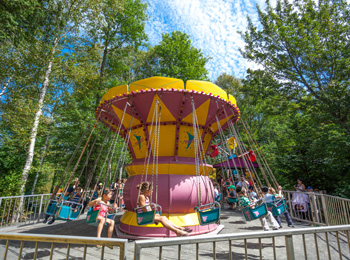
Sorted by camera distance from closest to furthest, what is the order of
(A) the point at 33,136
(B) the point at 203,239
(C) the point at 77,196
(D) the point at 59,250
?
(B) the point at 203,239 < (D) the point at 59,250 < (C) the point at 77,196 < (A) the point at 33,136

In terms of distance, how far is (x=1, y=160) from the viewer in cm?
1327

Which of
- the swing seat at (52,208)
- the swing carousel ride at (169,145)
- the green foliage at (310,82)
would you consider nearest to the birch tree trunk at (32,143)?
the swing carousel ride at (169,145)

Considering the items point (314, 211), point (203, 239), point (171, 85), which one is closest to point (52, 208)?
point (171, 85)

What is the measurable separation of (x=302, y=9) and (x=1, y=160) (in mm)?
20559

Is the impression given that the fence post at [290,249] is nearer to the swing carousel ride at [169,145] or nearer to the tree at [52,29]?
the swing carousel ride at [169,145]

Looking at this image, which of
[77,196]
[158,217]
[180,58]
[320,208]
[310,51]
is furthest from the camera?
[180,58]

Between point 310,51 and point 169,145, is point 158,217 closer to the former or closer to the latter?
point 169,145

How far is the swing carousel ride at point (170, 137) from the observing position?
215 inches

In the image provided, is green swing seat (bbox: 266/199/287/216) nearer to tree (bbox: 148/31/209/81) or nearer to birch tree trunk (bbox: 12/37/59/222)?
birch tree trunk (bbox: 12/37/59/222)

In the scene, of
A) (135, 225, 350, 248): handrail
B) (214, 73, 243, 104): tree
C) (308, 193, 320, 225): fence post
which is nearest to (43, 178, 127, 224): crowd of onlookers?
(135, 225, 350, 248): handrail

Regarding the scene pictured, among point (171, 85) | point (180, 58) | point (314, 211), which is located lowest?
point (314, 211)

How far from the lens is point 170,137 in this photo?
Answer: 20.2 ft

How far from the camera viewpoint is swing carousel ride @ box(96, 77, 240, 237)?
17.9ft

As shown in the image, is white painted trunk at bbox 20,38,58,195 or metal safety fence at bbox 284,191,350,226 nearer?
metal safety fence at bbox 284,191,350,226
